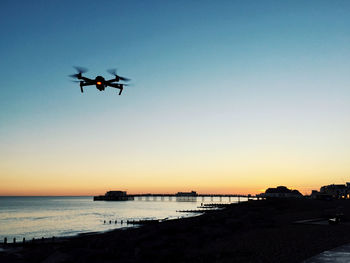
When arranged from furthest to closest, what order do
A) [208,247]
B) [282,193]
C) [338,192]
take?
[282,193] < [338,192] < [208,247]

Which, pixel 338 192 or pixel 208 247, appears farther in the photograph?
pixel 338 192

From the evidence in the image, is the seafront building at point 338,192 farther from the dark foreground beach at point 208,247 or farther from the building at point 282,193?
the dark foreground beach at point 208,247

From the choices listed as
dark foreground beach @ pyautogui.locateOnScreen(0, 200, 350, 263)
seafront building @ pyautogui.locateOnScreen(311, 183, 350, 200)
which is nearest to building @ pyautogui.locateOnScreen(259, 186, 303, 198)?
seafront building @ pyautogui.locateOnScreen(311, 183, 350, 200)

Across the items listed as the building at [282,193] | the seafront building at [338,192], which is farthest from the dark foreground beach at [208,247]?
the building at [282,193]

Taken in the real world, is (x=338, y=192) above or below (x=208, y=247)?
above

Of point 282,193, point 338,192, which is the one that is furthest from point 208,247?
point 282,193

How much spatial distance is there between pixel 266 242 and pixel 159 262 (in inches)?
353

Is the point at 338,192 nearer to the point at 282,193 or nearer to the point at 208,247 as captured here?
the point at 282,193

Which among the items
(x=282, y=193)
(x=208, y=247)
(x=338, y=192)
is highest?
(x=338, y=192)

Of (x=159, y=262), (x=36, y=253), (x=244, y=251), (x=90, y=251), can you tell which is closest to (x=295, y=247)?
→ (x=244, y=251)

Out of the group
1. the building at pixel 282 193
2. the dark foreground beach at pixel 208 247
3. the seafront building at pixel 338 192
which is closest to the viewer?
the dark foreground beach at pixel 208 247

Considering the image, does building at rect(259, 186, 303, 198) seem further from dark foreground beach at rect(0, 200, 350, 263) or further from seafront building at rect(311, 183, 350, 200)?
dark foreground beach at rect(0, 200, 350, 263)

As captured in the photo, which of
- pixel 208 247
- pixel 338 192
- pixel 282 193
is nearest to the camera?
pixel 208 247

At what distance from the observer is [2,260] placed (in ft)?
110
